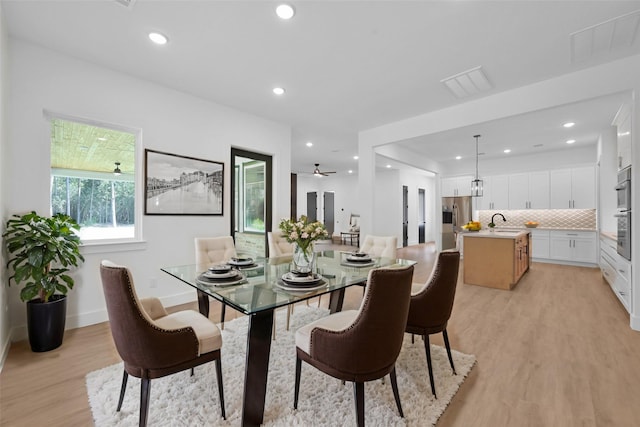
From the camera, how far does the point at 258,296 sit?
172 centimetres

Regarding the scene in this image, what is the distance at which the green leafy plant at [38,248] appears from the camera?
2.35 meters

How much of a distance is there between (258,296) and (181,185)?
102 inches

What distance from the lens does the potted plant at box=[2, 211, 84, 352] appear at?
236 centimetres

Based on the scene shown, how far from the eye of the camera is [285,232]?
2.32 metres

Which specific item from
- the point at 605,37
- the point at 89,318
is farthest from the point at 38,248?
the point at 605,37

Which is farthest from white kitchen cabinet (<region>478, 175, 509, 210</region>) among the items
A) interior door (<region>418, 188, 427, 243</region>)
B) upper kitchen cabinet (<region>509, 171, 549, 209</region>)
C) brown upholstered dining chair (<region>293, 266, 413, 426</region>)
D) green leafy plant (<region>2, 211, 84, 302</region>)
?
green leafy plant (<region>2, 211, 84, 302</region>)

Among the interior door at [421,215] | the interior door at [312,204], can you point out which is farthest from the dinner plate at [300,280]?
the interior door at [312,204]

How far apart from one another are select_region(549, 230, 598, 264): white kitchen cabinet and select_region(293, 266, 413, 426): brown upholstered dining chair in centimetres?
730

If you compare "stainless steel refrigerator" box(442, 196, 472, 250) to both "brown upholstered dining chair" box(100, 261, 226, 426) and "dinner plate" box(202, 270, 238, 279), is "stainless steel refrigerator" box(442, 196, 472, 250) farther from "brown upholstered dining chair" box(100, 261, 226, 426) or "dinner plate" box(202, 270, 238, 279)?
"brown upholstered dining chair" box(100, 261, 226, 426)

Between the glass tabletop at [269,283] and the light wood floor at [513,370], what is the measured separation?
933 mm

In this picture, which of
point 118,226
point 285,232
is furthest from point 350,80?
point 118,226

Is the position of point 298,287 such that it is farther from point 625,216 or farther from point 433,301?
point 625,216

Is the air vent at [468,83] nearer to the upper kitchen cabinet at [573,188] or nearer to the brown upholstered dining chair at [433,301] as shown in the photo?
the brown upholstered dining chair at [433,301]

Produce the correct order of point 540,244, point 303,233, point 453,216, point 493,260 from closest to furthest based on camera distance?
1. point 303,233
2. point 493,260
3. point 540,244
4. point 453,216
